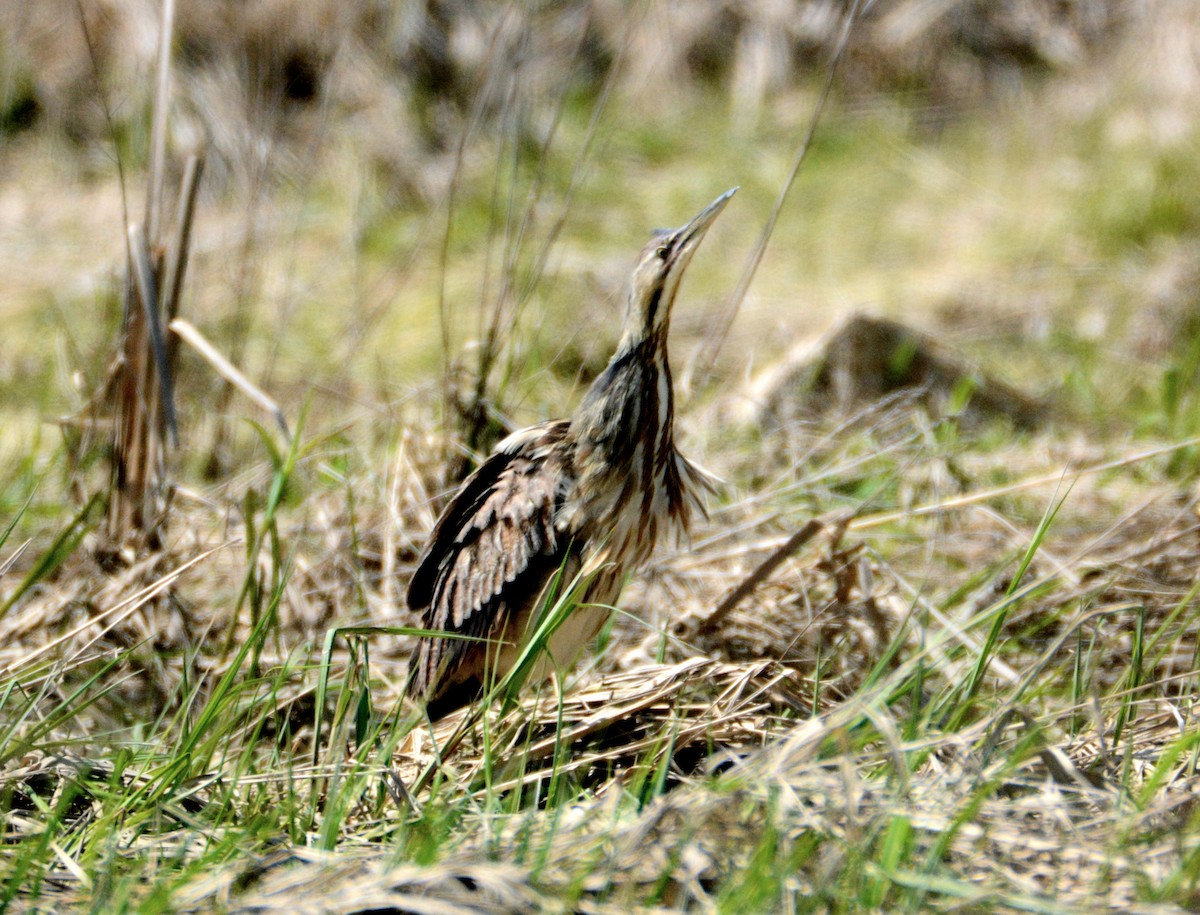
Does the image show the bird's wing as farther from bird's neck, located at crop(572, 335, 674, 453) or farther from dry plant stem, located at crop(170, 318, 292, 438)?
dry plant stem, located at crop(170, 318, 292, 438)

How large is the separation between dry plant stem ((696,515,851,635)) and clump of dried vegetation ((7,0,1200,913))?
0.01 meters

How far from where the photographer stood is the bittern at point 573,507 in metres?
2.88

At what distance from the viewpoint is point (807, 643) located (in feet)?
10.2

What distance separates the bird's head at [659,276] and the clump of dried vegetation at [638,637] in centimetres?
44

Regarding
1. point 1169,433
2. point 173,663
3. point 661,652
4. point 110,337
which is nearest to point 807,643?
point 661,652

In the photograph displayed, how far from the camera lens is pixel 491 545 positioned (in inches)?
117

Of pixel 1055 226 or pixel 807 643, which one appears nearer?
pixel 807 643

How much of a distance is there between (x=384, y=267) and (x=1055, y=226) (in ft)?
10.7

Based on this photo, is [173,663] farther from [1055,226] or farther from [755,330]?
[1055,226]

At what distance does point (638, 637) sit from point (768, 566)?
0.53m

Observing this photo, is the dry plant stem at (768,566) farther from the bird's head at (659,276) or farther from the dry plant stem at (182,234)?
the dry plant stem at (182,234)

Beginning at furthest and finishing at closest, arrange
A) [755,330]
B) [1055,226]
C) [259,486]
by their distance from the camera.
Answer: [1055,226], [755,330], [259,486]

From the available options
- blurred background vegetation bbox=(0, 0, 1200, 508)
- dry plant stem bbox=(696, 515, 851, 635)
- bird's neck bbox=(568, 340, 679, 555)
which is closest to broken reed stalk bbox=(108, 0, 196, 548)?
bird's neck bbox=(568, 340, 679, 555)

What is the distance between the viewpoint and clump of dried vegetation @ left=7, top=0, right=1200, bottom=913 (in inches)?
74.6
